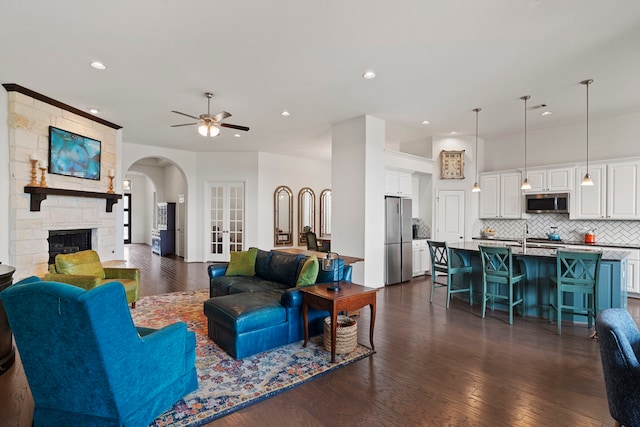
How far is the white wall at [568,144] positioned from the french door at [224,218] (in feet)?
21.6

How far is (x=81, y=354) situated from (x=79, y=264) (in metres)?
3.02

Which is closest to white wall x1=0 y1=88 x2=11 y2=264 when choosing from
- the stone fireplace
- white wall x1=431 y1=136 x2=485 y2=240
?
the stone fireplace

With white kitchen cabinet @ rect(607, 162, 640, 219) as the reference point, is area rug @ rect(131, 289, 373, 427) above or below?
below

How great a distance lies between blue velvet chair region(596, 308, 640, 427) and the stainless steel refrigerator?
434 cm

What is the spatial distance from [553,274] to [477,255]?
38.1 inches

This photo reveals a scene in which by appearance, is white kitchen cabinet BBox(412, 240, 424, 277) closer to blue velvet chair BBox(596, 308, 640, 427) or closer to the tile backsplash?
the tile backsplash

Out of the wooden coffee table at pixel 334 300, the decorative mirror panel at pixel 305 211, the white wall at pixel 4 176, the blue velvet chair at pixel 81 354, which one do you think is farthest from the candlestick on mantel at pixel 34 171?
the decorative mirror panel at pixel 305 211

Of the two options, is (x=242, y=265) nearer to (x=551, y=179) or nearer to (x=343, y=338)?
(x=343, y=338)

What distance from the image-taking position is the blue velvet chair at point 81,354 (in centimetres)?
172

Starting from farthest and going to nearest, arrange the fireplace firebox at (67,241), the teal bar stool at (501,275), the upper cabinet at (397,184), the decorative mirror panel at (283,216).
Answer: the decorative mirror panel at (283,216) < the upper cabinet at (397,184) < the fireplace firebox at (67,241) < the teal bar stool at (501,275)

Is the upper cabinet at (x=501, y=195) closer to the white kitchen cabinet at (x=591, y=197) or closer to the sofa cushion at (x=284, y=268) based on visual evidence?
the white kitchen cabinet at (x=591, y=197)

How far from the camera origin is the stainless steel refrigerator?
6109mm

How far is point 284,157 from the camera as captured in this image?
9484 mm

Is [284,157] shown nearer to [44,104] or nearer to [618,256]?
[44,104]
